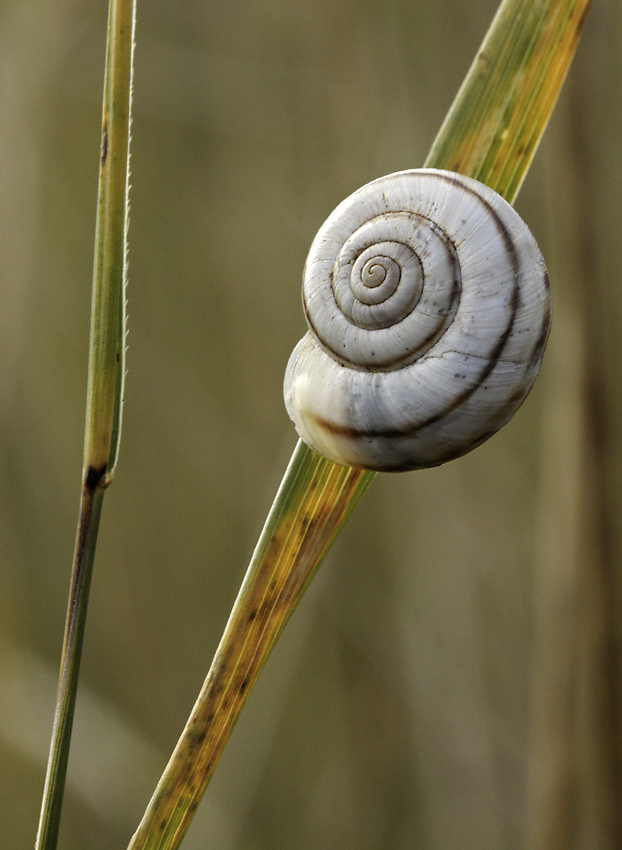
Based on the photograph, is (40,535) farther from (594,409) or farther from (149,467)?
(594,409)

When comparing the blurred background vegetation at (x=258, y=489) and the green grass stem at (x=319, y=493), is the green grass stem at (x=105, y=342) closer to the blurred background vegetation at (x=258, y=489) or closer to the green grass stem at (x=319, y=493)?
the green grass stem at (x=319, y=493)

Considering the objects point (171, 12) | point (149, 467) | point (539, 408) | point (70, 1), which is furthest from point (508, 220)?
point (171, 12)

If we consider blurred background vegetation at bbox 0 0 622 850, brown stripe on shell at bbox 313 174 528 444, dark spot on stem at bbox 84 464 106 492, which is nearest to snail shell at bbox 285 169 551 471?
brown stripe on shell at bbox 313 174 528 444

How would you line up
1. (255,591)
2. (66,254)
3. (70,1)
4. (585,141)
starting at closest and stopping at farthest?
1. (255,591)
2. (585,141)
3. (70,1)
4. (66,254)

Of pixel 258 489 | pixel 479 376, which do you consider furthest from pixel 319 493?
pixel 258 489

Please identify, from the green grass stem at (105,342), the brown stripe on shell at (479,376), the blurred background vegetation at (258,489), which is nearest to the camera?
the green grass stem at (105,342)

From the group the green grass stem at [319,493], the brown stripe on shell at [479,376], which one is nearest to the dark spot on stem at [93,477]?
the green grass stem at [319,493]
